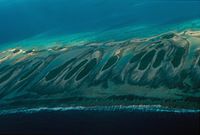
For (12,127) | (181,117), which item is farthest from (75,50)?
(181,117)

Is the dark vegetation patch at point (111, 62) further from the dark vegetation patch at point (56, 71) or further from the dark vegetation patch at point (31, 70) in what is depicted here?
the dark vegetation patch at point (31, 70)

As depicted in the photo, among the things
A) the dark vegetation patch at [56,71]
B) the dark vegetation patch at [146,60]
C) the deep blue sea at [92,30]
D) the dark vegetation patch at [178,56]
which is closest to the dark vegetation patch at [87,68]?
the dark vegetation patch at [56,71]

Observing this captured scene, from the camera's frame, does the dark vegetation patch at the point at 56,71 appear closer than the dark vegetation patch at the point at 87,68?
No

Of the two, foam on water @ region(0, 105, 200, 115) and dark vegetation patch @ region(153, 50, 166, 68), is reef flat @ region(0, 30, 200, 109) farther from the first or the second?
foam on water @ region(0, 105, 200, 115)

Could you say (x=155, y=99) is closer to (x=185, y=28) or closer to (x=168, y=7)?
(x=185, y=28)

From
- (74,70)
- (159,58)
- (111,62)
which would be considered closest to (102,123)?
(159,58)

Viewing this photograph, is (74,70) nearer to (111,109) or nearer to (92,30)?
(111,109)

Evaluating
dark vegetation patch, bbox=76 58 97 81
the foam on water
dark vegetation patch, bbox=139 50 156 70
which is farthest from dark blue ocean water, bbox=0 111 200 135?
dark vegetation patch, bbox=139 50 156 70
